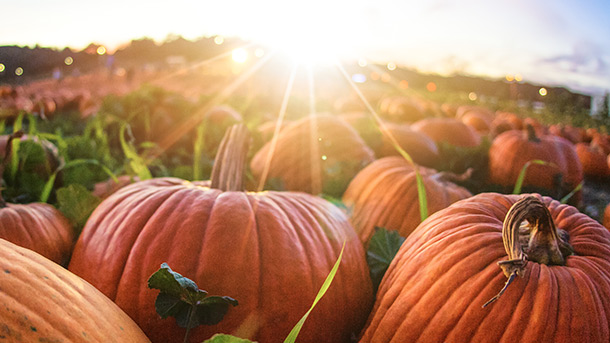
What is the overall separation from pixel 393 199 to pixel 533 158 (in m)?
2.36

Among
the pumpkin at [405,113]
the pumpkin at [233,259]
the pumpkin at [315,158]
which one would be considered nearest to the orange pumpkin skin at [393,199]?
the pumpkin at [315,158]

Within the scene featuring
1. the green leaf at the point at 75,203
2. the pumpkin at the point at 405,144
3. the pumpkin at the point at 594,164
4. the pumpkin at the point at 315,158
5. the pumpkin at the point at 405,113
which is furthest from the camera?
the pumpkin at the point at 405,113

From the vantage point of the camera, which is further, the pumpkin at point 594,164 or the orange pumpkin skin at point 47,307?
the pumpkin at point 594,164

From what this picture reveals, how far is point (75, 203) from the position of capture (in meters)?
2.14

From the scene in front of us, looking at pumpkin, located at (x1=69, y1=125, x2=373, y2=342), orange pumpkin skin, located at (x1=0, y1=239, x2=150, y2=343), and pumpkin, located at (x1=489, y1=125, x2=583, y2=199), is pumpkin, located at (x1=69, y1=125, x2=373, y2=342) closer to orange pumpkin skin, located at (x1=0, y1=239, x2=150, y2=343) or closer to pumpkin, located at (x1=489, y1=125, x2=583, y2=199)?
orange pumpkin skin, located at (x1=0, y1=239, x2=150, y2=343)

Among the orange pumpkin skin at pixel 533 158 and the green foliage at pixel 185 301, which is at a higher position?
the green foliage at pixel 185 301

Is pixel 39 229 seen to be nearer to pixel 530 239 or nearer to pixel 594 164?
pixel 530 239

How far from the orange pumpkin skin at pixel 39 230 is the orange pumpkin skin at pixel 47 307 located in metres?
0.96

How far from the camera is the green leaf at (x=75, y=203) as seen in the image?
2.12 metres

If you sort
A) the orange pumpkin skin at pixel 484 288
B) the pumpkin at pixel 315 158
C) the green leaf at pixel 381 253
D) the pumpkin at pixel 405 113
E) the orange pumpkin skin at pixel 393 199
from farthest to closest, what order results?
the pumpkin at pixel 405 113 → the pumpkin at pixel 315 158 → the orange pumpkin skin at pixel 393 199 → the green leaf at pixel 381 253 → the orange pumpkin skin at pixel 484 288

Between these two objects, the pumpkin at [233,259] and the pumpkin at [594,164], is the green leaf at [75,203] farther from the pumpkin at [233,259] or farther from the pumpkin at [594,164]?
the pumpkin at [594,164]

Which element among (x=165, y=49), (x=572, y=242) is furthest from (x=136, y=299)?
(x=165, y=49)

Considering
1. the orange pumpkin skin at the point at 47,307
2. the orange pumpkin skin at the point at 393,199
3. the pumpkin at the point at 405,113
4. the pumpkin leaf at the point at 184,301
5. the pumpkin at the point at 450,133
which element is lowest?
the pumpkin at the point at 405,113

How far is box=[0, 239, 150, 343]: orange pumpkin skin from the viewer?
0.85 m
